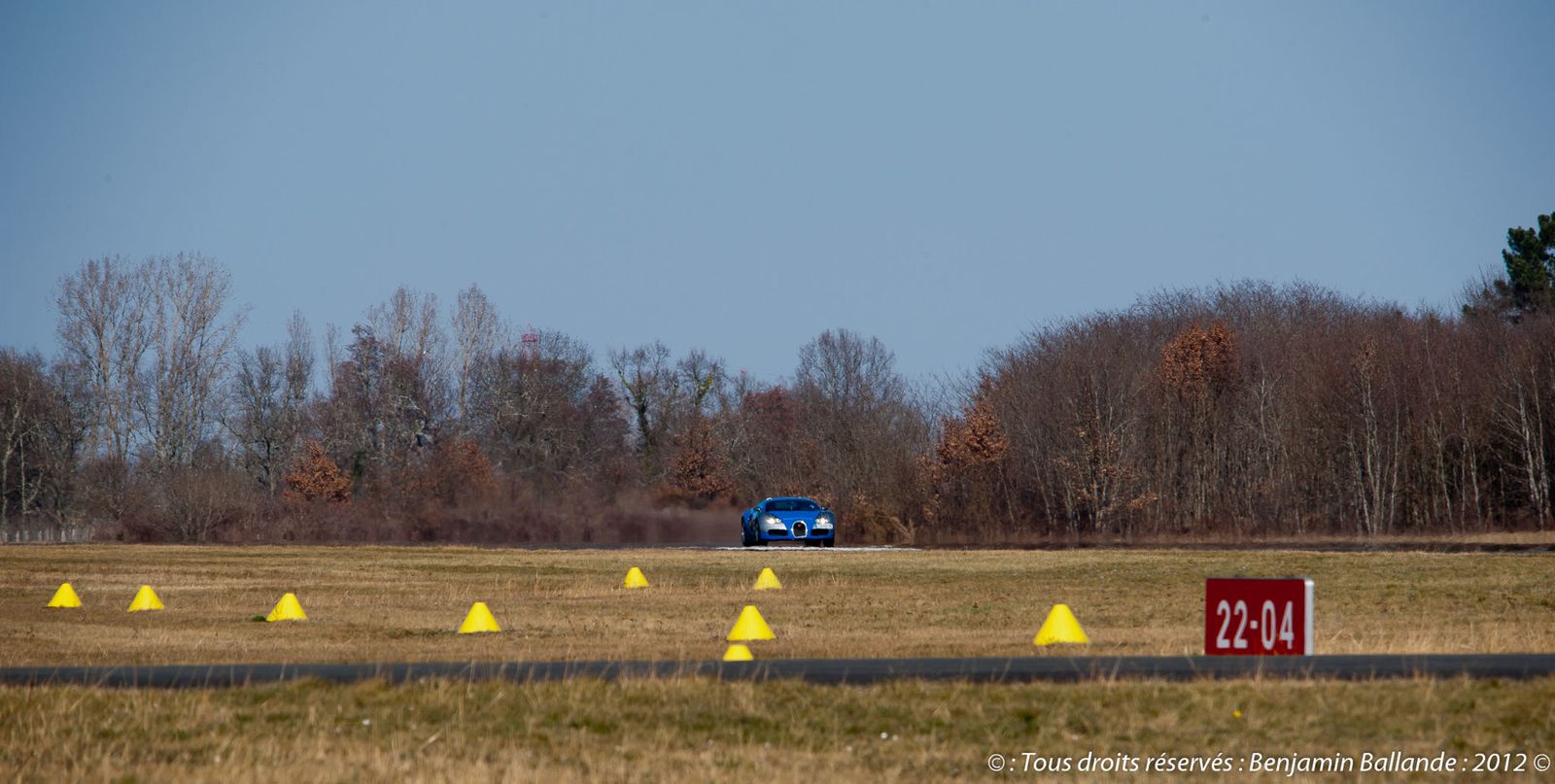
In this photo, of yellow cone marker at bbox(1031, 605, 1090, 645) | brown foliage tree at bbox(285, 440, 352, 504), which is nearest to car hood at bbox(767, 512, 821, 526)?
yellow cone marker at bbox(1031, 605, 1090, 645)

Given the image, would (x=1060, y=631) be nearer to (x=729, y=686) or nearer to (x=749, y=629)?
(x=749, y=629)

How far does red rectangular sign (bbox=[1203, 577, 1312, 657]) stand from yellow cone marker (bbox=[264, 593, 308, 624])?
14.3 meters

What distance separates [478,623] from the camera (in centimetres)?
2147

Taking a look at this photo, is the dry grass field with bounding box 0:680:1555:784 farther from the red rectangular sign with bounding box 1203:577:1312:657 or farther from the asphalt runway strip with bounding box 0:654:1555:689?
the red rectangular sign with bounding box 1203:577:1312:657

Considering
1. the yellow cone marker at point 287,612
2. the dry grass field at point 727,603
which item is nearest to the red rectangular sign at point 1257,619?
the dry grass field at point 727,603

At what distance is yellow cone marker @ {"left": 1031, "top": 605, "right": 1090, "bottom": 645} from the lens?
58.4ft

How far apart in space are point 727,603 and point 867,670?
1201 centimetres

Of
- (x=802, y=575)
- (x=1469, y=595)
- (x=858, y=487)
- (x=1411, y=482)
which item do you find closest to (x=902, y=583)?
(x=802, y=575)

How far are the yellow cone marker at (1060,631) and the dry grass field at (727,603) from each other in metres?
0.36

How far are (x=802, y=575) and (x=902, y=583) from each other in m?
3.08

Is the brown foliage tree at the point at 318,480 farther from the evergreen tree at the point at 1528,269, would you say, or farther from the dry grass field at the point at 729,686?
the evergreen tree at the point at 1528,269

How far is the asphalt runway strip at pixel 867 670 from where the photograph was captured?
44.6 feet

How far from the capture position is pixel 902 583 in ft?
98.2

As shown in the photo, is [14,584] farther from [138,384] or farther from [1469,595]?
[138,384]
